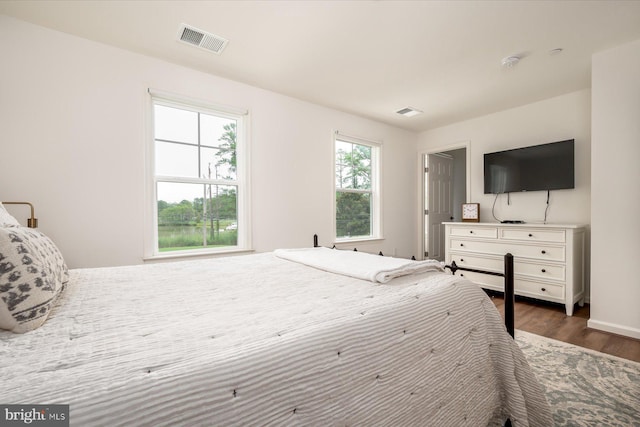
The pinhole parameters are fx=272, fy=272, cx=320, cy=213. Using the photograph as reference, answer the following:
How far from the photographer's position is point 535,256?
320cm

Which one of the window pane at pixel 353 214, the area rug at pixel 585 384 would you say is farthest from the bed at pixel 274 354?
the window pane at pixel 353 214

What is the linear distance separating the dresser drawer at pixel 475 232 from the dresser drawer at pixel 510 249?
87 millimetres

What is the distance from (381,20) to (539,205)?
3.33 metres

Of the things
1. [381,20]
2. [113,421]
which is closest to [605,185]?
[381,20]

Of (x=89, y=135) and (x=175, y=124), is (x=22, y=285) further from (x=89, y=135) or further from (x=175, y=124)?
(x=175, y=124)

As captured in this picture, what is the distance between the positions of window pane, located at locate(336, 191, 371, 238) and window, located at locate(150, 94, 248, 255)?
1500mm

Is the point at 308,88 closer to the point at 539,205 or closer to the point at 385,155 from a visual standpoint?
the point at 385,155

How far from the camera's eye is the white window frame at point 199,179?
2572 mm

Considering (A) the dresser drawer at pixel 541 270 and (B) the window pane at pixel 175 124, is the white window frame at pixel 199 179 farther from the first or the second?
(A) the dresser drawer at pixel 541 270

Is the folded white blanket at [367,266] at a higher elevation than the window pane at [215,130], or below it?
below

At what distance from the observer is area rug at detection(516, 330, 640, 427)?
4.67ft

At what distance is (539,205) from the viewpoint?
147 inches

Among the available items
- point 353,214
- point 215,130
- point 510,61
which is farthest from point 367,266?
point 353,214

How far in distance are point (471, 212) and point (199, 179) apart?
384 cm
